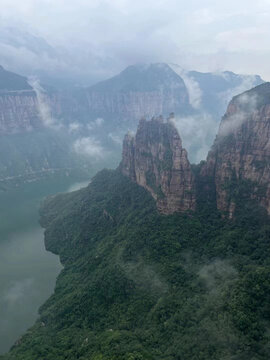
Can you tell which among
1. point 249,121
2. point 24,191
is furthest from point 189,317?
point 24,191

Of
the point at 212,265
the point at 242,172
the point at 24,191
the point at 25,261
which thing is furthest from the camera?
the point at 24,191

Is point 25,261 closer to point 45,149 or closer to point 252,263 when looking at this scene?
point 252,263

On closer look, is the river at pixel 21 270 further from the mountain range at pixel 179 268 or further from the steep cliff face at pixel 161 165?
the steep cliff face at pixel 161 165

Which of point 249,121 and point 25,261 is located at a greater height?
point 249,121

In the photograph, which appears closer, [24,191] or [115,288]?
[115,288]

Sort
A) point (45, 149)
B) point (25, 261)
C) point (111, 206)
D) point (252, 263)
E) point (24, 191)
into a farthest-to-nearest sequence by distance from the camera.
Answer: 1. point (45, 149)
2. point (24, 191)
3. point (111, 206)
4. point (25, 261)
5. point (252, 263)

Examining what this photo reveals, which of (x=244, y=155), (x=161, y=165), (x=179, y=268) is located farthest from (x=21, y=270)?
(x=244, y=155)

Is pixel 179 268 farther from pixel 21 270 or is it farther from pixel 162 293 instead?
pixel 21 270

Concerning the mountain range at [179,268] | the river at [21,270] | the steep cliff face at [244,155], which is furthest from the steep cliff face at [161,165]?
the river at [21,270]
